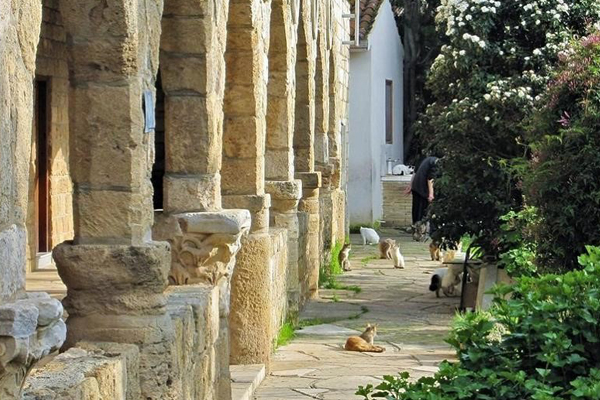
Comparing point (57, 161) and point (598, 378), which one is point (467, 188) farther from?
point (598, 378)

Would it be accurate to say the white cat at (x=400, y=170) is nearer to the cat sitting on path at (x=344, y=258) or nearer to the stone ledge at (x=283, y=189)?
the cat sitting on path at (x=344, y=258)

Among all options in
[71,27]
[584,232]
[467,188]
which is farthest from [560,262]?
[71,27]

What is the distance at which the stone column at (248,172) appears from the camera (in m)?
9.45

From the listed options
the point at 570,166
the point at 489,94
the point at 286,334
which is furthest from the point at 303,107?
the point at 570,166

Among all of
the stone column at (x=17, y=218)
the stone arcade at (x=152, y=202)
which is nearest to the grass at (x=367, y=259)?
the stone arcade at (x=152, y=202)

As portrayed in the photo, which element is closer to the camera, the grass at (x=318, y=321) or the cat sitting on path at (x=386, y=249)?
the grass at (x=318, y=321)

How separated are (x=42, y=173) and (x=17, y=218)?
9.98 meters

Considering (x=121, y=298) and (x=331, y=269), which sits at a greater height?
(x=121, y=298)

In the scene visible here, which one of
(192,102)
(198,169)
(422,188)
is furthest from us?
(422,188)

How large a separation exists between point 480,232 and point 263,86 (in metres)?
4.89

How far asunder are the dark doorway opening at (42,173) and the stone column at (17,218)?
31.5 ft

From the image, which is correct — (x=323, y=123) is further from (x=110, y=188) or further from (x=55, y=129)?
(x=110, y=188)

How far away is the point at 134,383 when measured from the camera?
571 cm

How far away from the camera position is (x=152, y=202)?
6.20m
